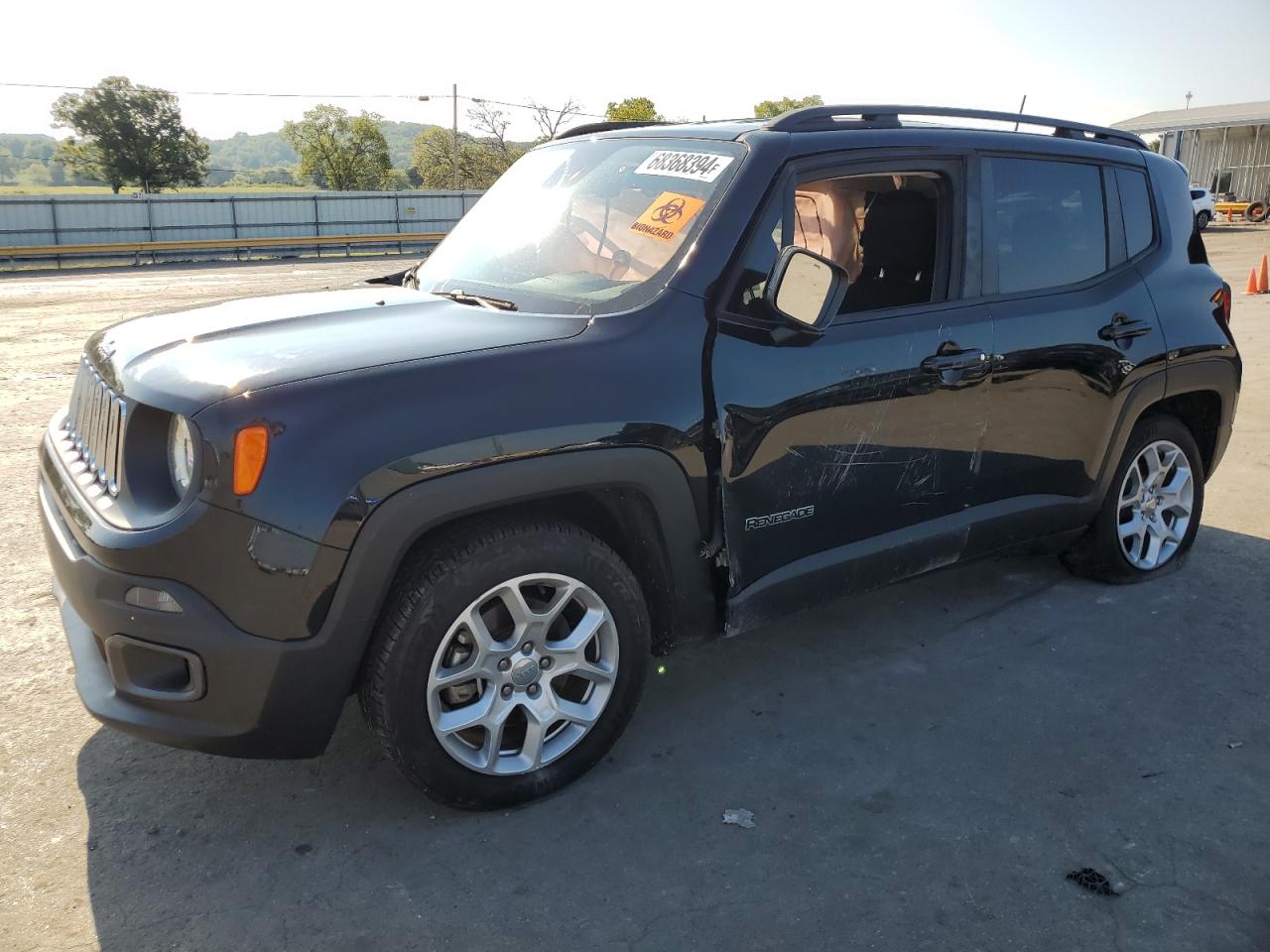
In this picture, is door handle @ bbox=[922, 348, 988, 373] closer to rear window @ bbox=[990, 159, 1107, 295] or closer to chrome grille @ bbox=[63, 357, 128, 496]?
rear window @ bbox=[990, 159, 1107, 295]

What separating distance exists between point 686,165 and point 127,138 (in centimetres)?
7472

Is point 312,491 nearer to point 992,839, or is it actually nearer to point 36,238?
point 992,839

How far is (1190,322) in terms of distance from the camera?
443 centimetres

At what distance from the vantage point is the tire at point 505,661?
2646 millimetres

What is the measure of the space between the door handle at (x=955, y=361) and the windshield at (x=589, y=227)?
945 mm

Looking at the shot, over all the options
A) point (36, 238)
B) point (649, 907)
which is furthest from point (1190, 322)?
point (36, 238)

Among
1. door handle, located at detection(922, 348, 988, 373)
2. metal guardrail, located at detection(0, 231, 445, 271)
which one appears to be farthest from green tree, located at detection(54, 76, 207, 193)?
door handle, located at detection(922, 348, 988, 373)

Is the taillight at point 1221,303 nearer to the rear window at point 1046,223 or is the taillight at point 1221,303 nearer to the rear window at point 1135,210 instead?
the rear window at point 1135,210

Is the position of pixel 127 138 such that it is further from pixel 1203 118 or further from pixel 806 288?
pixel 806 288

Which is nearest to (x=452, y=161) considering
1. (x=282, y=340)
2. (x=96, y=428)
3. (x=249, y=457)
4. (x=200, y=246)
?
(x=200, y=246)

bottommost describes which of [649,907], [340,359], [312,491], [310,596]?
[649,907]

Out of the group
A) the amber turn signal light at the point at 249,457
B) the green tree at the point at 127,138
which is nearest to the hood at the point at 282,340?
the amber turn signal light at the point at 249,457

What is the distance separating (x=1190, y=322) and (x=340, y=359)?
3678mm

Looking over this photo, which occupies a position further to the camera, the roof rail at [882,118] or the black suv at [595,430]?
the roof rail at [882,118]
